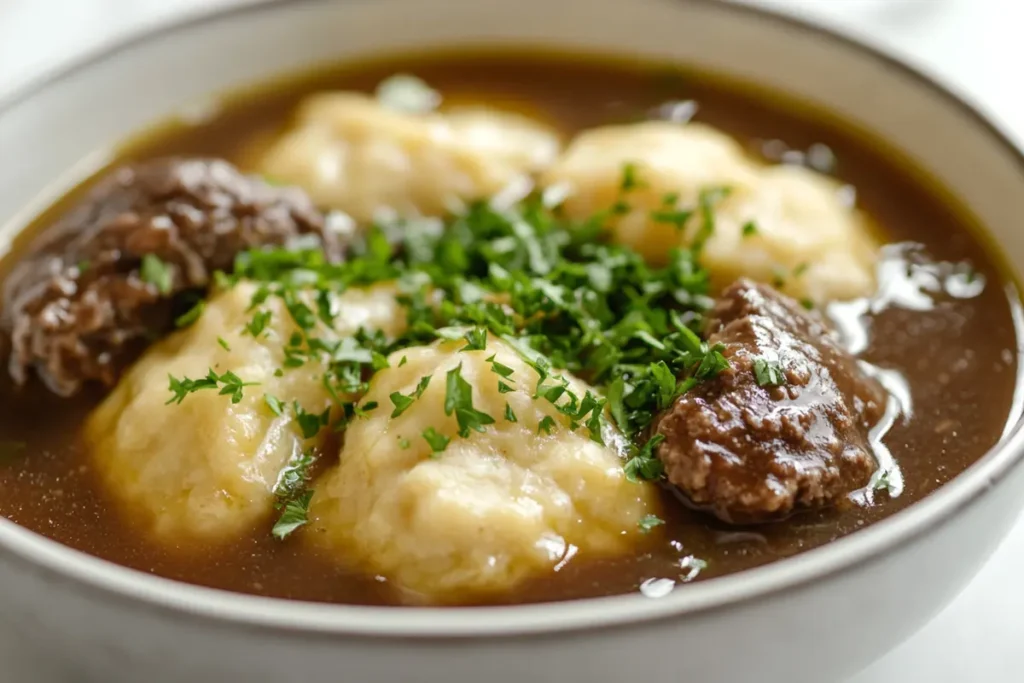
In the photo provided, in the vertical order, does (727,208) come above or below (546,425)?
above

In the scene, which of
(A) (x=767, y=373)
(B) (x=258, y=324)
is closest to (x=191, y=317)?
(B) (x=258, y=324)

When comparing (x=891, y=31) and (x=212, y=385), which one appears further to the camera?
(x=891, y=31)

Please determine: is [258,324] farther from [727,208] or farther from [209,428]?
[727,208]

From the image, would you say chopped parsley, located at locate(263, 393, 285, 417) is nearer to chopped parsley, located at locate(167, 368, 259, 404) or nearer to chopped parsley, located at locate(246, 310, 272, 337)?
chopped parsley, located at locate(167, 368, 259, 404)

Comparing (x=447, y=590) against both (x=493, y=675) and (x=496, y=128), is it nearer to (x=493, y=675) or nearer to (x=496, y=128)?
(x=493, y=675)

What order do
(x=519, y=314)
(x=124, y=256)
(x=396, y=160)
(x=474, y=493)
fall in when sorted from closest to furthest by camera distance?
1. (x=474, y=493)
2. (x=519, y=314)
3. (x=124, y=256)
4. (x=396, y=160)

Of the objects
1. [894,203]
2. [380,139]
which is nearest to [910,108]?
[894,203]
